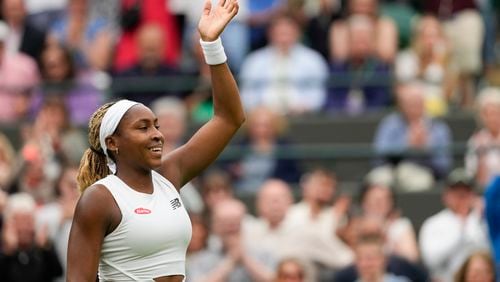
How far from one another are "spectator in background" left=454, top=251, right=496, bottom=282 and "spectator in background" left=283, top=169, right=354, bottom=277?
1527mm

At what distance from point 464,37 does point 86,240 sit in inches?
399

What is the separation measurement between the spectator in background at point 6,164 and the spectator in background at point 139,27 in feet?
6.75

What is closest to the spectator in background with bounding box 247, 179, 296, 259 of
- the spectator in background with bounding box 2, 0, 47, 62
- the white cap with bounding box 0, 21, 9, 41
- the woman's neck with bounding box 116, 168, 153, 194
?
the white cap with bounding box 0, 21, 9, 41

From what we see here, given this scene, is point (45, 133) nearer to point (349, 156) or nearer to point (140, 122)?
point (349, 156)

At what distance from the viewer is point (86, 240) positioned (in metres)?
6.86

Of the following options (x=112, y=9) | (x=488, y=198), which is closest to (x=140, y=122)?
(x=488, y=198)

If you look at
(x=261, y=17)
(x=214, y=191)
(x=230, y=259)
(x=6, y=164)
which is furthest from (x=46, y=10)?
(x=230, y=259)

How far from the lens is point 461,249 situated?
12.7 meters

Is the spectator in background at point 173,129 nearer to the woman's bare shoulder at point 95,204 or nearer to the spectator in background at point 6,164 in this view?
the spectator in background at point 6,164

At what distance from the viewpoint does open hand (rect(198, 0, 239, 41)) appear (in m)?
7.46

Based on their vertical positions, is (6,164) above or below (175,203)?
below

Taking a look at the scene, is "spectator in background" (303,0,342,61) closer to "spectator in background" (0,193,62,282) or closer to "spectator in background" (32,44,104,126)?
"spectator in background" (32,44,104,126)

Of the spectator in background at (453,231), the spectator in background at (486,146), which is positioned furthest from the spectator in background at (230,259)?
the spectator in background at (486,146)

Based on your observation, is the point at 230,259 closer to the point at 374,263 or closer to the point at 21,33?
the point at 374,263
